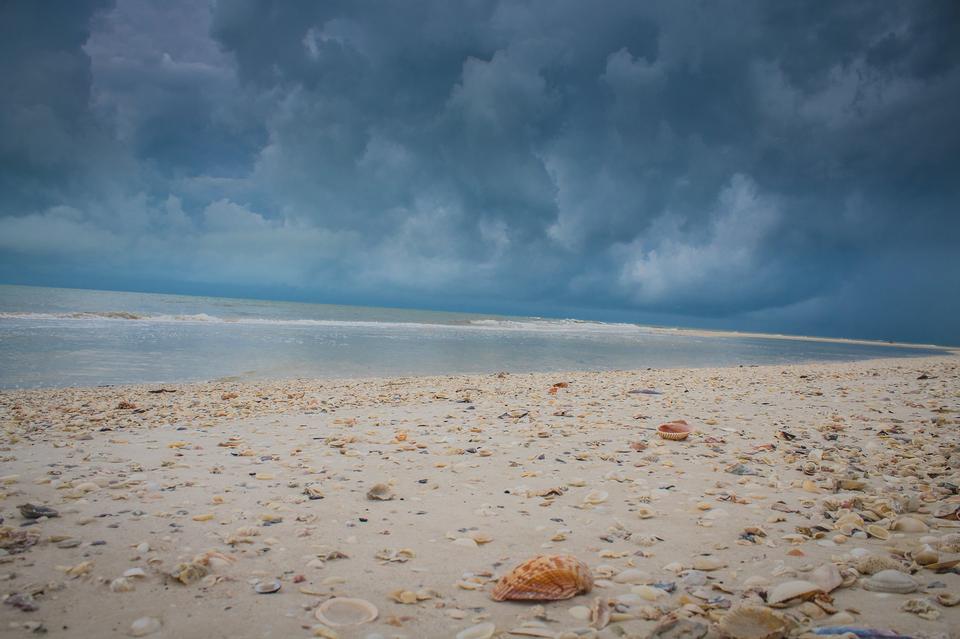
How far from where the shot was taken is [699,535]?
3453 millimetres

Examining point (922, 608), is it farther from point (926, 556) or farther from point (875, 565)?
point (926, 556)

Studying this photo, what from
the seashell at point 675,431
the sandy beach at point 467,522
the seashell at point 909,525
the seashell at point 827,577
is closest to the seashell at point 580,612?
the sandy beach at point 467,522

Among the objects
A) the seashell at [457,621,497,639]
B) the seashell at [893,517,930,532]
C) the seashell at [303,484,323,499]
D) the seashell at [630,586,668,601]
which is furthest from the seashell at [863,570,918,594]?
the seashell at [303,484,323,499]

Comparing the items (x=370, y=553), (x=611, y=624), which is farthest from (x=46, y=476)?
(x=611, y=624)

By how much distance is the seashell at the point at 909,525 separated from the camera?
3.32 meters

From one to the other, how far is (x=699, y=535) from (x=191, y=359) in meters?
17.4

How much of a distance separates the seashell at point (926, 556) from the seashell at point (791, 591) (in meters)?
0.84

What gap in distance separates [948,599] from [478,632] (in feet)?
7.74

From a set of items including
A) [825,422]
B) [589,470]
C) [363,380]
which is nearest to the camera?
[589,470]

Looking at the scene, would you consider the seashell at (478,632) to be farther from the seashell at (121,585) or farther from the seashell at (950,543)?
the seashell at (950,543)

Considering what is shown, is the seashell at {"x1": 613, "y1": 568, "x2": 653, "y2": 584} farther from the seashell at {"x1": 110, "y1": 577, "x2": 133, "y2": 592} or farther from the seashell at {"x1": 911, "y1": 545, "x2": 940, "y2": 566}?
the seashell at {"x1": 110, "y1": 577, "x2": 133, "y2": 592}

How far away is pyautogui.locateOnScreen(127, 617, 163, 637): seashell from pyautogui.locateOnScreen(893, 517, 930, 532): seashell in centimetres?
474

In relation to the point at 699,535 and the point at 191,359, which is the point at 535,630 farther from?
the point at 191,359

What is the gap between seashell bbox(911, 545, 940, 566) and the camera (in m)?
2.74
